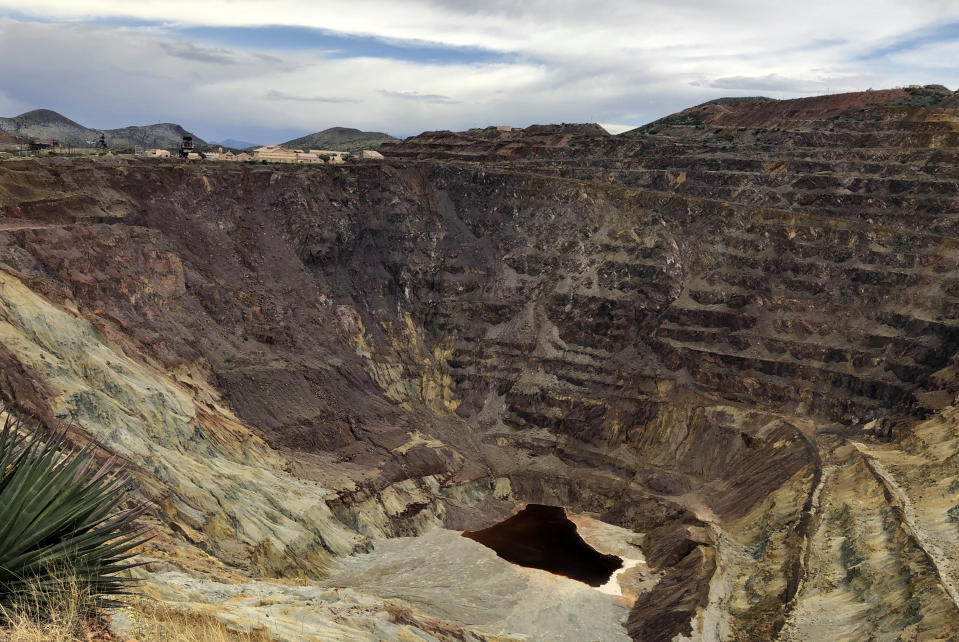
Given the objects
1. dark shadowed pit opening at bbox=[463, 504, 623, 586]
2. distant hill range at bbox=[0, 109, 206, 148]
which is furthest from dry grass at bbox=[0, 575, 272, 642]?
distant hill range at bbox=[0, 109, 206, 148]

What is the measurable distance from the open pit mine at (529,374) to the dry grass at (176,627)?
11.2 feet

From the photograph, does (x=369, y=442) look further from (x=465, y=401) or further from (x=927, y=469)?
(x=927, y=469)

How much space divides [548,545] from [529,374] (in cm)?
2227

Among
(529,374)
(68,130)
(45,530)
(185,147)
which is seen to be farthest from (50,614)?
(68,130)

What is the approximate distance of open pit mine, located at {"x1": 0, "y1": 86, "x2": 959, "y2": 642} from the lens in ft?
142

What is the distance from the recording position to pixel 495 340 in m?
83.1

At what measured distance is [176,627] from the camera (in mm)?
15414

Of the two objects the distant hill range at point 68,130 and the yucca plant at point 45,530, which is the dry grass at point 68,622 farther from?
the distant hill range at point 68,130

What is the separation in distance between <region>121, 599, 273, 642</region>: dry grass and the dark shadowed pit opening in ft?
129

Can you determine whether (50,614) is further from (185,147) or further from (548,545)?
(185,147)

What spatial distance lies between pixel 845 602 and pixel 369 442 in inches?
1518

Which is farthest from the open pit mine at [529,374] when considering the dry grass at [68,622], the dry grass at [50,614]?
the dry grass at [50,614]

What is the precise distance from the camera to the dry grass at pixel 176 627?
14148 mm

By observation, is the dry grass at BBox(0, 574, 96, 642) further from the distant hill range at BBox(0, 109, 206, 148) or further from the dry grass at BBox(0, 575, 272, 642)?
the distant hill range at BBox(0, 109, 206, 148)
